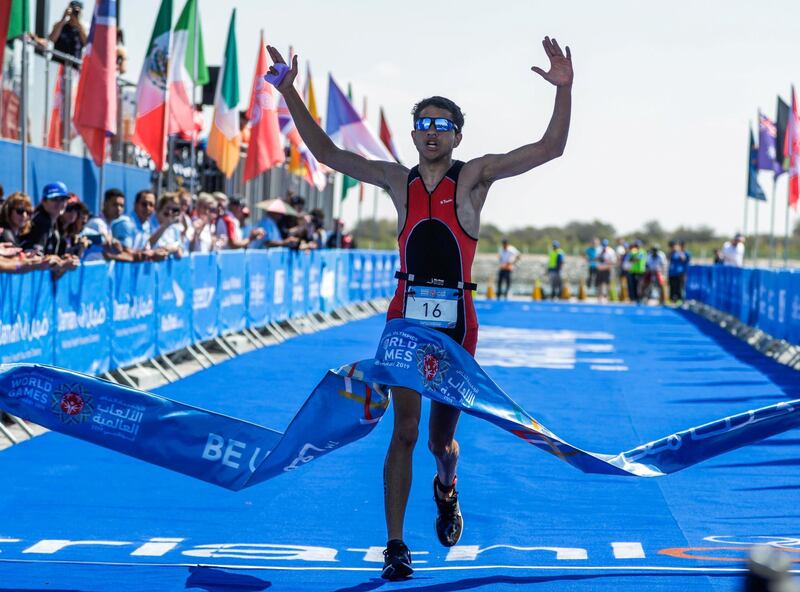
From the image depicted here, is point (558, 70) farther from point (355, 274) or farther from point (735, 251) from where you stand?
point (735, 251)

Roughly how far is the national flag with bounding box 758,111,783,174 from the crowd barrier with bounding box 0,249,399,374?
52.4 ft

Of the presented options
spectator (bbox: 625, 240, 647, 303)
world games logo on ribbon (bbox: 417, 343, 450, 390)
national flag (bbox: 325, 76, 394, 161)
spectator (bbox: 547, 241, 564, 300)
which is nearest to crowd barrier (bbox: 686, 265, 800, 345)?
spectator (bbox: 625, 240, 647, 303)

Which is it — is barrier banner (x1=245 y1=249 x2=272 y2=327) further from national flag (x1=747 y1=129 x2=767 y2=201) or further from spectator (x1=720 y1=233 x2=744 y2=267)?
national flag (x1=747 y1=129 x2=767 y2=201)

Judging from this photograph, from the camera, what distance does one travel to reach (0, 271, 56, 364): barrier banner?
9.60m

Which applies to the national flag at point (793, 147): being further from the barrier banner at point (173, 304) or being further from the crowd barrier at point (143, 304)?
the barrier banner at point (173, 304)

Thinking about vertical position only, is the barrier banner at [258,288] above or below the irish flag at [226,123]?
below

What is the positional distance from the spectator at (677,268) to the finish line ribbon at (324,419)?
35173 millimetres

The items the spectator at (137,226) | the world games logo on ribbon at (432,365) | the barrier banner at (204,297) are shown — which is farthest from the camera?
the barrier banner at (204,297)

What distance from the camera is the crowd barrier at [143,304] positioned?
10.2 meters

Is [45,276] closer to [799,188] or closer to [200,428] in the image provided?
[200,428]

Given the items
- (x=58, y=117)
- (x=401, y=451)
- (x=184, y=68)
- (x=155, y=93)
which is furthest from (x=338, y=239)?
(x=401, y=451)

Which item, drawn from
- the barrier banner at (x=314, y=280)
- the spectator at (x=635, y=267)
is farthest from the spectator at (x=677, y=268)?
the barrier banner at (x=314, y=280)

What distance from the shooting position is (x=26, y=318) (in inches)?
394

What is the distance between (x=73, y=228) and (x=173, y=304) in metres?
3.24
